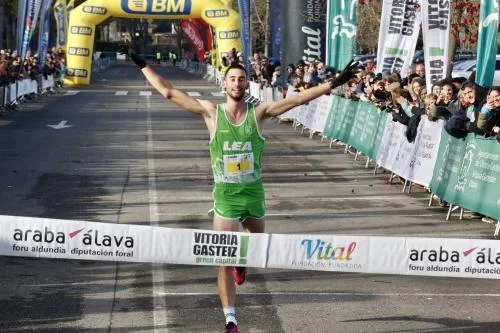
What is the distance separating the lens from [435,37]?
1981 centimetres

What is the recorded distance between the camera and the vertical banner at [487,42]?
16406 millimetres

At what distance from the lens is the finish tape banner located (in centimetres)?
764

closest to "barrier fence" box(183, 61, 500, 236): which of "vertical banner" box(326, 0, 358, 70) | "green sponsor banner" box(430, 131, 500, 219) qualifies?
"green sponsor banner" box(430, 131, 500, 219)

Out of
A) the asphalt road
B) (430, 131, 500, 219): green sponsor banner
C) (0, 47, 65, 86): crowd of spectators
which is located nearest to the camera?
the asphalt road

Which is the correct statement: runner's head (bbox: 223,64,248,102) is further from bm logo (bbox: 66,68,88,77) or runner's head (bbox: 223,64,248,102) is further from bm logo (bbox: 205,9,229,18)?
bm logo (bbox: 66,68,88,77)

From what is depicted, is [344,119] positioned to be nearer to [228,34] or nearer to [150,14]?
[228,34]

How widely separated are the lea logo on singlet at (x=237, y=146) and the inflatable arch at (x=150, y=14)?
150 ft

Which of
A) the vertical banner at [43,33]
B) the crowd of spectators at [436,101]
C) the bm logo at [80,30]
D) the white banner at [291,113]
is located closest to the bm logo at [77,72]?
the bm logo at [80,30]

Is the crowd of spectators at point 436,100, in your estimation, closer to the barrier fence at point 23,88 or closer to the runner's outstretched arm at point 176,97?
the runner's outstretched arm at point 176,97

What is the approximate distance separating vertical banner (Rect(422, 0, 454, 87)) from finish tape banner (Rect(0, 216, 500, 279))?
12.2 metres

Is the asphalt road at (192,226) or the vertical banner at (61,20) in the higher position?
the asphalt road at (192,226)

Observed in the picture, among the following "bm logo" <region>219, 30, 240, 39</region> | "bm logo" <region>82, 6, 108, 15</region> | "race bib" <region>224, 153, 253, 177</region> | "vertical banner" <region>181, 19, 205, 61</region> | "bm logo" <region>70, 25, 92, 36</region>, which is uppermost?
"race bib" <region>224, 153, 253, 177</region>

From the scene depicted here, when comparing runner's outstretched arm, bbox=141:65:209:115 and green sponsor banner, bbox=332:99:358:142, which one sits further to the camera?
green sponsor banner, bbox=332:99:358:142

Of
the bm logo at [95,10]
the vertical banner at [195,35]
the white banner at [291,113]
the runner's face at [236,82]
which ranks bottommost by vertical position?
the vertical banner at [195,35]
